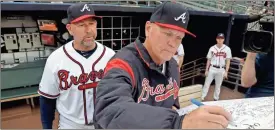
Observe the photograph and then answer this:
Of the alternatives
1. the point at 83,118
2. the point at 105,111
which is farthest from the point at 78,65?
the point at 105,111

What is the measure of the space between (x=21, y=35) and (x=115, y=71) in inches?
181

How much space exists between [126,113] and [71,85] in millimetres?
986

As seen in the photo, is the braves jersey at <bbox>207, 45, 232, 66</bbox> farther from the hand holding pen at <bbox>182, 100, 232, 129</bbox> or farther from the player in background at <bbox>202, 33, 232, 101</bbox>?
the hand holding pen at <bbox>182, 100, 232, 129</bbox>

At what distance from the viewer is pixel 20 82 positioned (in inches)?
152

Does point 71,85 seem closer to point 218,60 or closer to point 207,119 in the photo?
point 207,119

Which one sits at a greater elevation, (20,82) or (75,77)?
(75,77)

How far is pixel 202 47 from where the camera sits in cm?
671

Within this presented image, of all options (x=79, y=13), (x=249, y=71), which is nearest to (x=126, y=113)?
(x=249, y=71)

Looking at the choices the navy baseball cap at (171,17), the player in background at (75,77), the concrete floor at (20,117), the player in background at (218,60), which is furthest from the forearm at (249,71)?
the player in background at (218,60)

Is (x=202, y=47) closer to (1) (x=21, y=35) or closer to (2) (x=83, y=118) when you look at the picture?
(1) (x=21, y=35)

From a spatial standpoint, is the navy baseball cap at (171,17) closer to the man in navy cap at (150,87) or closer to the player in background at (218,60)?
the man in navy cap at (150,87)

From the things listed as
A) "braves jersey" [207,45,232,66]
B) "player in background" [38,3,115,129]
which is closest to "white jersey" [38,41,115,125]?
"player in background" [38,3,115,129]

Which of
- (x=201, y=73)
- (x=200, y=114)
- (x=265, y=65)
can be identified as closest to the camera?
(x=200, y=114)

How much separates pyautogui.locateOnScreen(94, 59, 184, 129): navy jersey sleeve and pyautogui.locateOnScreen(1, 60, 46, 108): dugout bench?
3.64 meters
